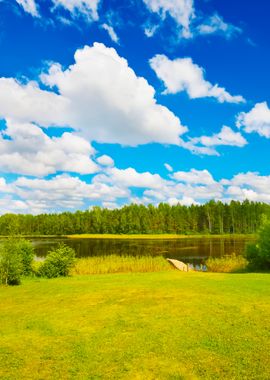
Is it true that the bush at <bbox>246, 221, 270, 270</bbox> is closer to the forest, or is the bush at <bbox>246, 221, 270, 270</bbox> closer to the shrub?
the shrub

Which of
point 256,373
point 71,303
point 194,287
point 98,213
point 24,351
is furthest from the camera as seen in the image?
point 98,213

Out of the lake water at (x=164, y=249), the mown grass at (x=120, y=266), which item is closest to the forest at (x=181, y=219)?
the lake water at (x=164, y=249)

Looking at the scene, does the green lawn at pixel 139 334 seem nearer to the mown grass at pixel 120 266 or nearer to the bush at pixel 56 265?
the bush at pixel 56 265

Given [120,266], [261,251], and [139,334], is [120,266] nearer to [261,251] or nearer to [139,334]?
[261,251]

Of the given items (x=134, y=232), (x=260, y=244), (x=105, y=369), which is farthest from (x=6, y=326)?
(x=134, y=232)

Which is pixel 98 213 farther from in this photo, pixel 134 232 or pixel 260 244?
pixel 260 244

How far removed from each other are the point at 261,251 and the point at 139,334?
88.3ft

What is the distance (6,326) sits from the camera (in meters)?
13.8

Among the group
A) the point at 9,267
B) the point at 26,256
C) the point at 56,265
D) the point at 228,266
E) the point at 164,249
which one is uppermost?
the point at 26,256

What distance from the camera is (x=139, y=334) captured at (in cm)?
1202

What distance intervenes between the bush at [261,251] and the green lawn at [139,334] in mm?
15863

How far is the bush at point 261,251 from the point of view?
3494cm

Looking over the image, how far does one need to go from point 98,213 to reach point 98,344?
517 feet

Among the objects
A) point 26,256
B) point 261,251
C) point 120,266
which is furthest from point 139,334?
point 120,266
